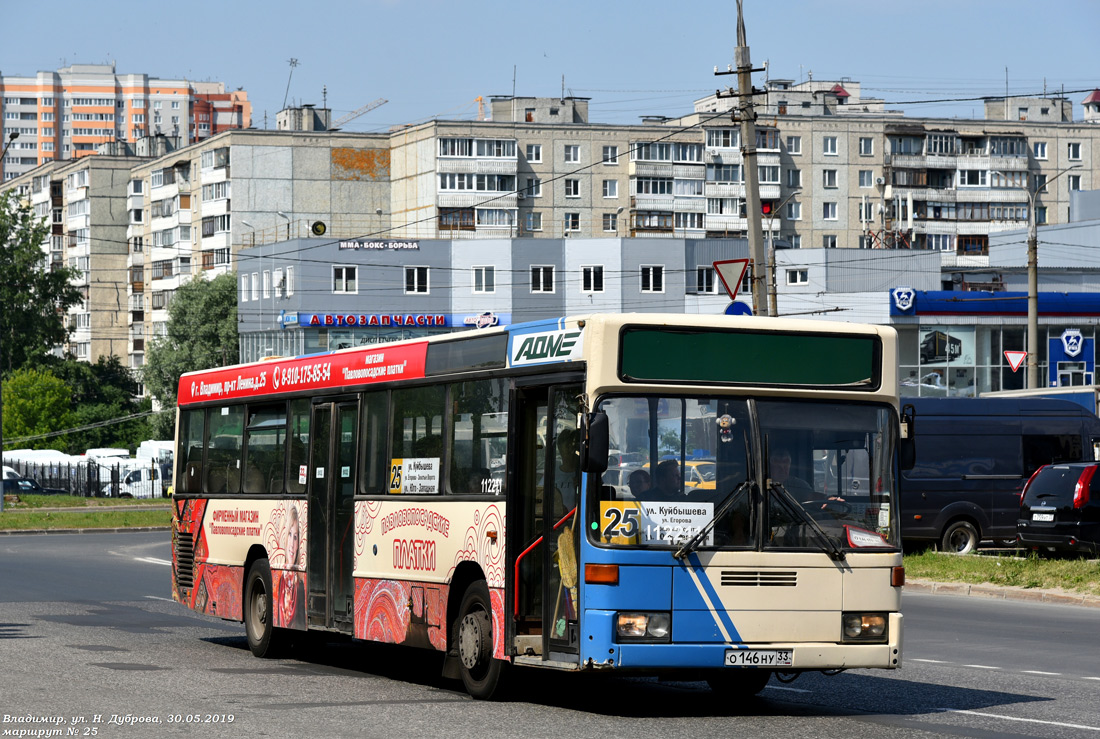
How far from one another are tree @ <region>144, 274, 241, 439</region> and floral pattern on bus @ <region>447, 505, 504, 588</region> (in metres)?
91.7

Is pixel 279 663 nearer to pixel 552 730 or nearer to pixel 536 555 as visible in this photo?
pixel 536 555

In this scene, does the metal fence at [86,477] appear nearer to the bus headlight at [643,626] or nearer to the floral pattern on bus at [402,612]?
the floral pattern on bus at [402,612]

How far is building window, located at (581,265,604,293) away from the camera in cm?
9162

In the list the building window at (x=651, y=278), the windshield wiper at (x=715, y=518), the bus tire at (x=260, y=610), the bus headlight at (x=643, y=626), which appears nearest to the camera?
the bus headlight at (x=643, y=626)

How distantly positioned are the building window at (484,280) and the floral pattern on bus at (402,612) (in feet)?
256

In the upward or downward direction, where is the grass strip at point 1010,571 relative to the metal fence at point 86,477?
downward

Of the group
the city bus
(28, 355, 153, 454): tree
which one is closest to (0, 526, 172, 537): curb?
the city bus

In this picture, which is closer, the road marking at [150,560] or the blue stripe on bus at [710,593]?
the blue stripe on bus at [710,593]

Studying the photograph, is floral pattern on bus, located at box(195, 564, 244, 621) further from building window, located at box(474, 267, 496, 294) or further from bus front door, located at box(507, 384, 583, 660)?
building window, located at box(474, 267, 496, 294)

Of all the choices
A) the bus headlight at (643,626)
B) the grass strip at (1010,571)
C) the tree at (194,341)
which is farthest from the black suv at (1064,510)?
the tree at (194,341)

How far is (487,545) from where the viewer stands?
1166 centimetres

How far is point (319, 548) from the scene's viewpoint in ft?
47.3

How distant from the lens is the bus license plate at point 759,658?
34.6 ft

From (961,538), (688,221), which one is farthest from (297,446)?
(688,221)
